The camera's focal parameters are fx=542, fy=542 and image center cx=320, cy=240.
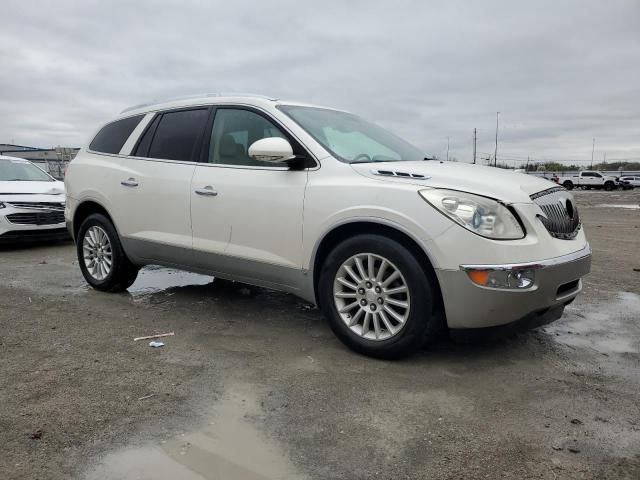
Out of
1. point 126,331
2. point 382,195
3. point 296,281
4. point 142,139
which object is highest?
point 142,139

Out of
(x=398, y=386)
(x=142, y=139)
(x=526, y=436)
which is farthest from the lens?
(x=142, y=139)

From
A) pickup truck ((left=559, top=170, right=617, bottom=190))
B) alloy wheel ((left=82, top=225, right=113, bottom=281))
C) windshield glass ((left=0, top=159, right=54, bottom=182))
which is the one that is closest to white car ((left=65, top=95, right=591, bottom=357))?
alloy wheel ((left=82, top=225, right=113, bottom=281))

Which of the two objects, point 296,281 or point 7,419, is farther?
point 296,281

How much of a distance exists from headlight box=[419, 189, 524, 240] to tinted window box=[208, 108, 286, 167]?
1.50m

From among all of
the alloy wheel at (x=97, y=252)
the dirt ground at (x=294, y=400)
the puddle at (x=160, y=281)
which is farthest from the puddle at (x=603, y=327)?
the alloy wheel at (x=97, y=252)

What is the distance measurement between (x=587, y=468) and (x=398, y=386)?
1.12m

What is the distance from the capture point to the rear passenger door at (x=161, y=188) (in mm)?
4660

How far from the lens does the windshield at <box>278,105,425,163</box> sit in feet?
13.4

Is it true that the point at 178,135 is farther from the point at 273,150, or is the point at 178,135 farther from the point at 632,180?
the point at 632,180

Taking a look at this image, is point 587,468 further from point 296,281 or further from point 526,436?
point 296,281

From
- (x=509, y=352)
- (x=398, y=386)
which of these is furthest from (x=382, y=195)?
(x=509, y=352)

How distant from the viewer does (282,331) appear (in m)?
4.29

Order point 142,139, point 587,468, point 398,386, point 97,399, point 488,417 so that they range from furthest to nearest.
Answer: point 142,139, point 398,386, point 97,399, point 488,417, point 587,468

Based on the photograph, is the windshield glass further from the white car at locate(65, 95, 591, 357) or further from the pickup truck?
the pickup truck
